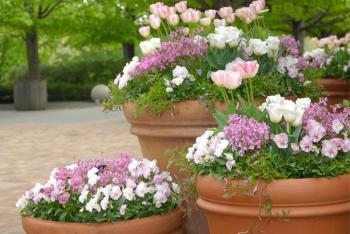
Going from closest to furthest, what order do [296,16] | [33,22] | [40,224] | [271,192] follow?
[271,192]
[40,224]
[296,16]
[33,22]

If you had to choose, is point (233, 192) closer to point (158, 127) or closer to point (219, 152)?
point (219, 152)

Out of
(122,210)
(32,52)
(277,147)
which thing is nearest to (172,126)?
(122,210)

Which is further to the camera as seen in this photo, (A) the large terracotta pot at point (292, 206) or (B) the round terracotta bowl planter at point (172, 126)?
(B) the round terracotta bowl planter at point (172, 126)

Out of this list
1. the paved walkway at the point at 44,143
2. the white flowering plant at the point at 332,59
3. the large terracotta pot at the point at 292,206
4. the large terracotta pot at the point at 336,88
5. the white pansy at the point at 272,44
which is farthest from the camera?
the white flowering plant at the point at 332,59

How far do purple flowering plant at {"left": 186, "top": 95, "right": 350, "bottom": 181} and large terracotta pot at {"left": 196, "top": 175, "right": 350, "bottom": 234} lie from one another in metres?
0.06

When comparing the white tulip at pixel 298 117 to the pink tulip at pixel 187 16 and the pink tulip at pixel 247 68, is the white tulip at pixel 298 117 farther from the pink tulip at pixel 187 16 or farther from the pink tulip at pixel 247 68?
the pink tulip at pixel 187 16

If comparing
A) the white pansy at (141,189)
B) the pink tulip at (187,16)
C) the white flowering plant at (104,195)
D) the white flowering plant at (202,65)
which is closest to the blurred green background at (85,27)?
the white flowering plant at (202,65)

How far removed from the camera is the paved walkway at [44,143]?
787 cm

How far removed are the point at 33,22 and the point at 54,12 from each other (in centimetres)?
95

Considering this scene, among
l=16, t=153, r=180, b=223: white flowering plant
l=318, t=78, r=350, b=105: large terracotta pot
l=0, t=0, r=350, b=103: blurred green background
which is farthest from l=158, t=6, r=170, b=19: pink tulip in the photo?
l=0, t=0, r=350, b=103: blurred green background

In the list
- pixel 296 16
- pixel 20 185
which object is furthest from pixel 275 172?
pixel 296 16

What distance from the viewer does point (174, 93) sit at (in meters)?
4.57

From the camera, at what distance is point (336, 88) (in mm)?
8531

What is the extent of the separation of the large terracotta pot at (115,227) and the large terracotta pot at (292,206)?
2.14ft
